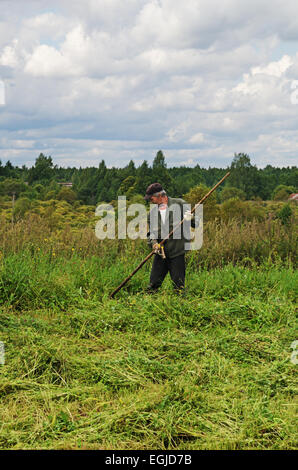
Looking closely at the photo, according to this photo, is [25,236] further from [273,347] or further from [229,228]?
[273,347]

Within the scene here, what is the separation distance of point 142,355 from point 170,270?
6.50 feet

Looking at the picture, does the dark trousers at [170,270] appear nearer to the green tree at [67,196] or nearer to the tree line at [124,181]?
the tree line at [124,181]

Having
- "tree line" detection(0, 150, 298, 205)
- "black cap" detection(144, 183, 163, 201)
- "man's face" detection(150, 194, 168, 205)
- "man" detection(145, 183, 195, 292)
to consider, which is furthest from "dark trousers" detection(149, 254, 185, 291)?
"tree line" detection(0, 150, 298, 205)

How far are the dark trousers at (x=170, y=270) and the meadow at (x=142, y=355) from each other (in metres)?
0.17

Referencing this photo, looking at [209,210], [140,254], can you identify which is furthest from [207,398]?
[209,210]

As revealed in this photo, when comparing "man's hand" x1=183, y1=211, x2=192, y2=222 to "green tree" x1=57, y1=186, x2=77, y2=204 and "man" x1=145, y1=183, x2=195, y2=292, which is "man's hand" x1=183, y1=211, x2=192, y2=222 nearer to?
"man" x1=145, y1=183, x2=195, y2=292

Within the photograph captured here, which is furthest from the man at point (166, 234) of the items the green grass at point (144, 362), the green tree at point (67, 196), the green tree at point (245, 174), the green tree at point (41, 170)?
the green tree at point (245, 174)

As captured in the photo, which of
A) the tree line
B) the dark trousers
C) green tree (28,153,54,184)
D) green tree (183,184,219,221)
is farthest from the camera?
green tree (28,153,54,184)

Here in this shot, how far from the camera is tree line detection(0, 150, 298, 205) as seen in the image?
939 inches

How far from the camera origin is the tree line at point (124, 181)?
2386cm

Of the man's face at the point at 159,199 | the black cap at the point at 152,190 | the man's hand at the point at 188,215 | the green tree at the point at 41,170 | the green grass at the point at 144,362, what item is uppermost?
the green tree at the point at 41,170

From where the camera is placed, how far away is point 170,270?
233 inches

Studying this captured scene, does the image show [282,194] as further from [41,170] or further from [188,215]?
[188,215]

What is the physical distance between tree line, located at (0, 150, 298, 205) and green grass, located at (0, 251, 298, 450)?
7.07m
